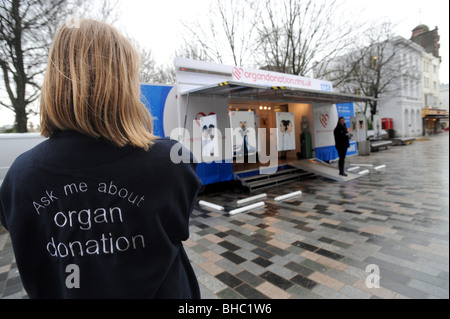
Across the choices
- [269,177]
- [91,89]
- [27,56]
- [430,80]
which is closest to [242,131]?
[269,177]

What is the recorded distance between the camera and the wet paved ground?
294cm

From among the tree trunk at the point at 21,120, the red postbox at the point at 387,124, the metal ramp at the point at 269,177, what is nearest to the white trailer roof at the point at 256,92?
the metal ramp at the point at 269,177

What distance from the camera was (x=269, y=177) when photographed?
918 centimetres

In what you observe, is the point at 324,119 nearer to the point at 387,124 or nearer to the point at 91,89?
the point at 91,89

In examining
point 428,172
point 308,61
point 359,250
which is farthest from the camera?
point 308,61

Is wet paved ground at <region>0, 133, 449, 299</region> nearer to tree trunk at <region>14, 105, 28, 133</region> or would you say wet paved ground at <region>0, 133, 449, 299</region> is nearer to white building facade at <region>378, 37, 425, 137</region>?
tree trunk at <region>14, 105, 28, 133</region>

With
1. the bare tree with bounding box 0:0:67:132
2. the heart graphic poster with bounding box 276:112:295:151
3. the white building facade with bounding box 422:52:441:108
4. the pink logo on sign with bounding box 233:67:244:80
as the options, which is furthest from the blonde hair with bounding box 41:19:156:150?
the white building facade with bounding box 422:52:441:108

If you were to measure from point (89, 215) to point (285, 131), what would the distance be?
8934mm

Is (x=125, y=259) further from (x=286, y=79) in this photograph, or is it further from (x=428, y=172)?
(x=428, y=172)

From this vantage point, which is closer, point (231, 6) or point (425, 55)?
point (231, 6)

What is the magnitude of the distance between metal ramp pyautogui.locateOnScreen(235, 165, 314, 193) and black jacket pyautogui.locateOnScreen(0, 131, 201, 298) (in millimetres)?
7144

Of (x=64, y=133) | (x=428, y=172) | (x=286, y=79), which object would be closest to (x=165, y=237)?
(x=64, y=133)
